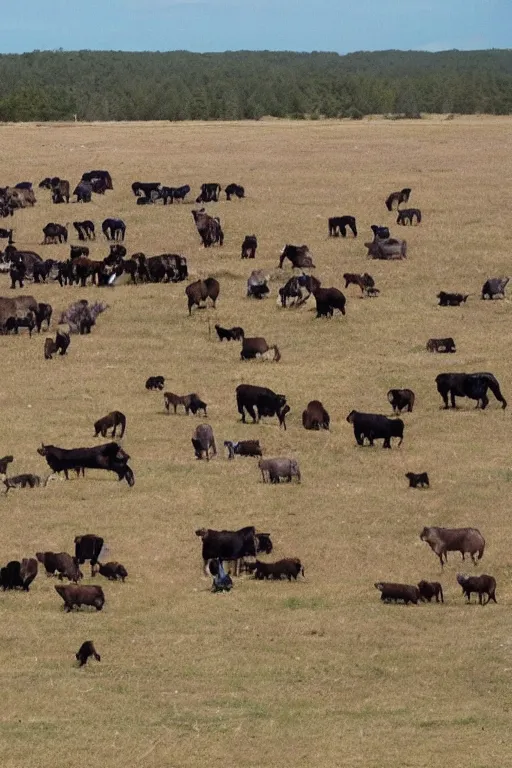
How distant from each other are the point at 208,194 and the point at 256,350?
50.3 feet

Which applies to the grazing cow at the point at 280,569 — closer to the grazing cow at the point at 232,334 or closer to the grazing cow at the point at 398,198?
the grazing cow at the point at 232,334

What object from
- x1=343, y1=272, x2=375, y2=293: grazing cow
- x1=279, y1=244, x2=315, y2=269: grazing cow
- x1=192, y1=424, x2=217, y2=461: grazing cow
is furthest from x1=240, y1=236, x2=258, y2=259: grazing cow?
x1=192, y1=424, x2=217, y2=461: grazing cow

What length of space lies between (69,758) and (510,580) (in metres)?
7.94

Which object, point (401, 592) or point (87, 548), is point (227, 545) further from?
point (401, 592)

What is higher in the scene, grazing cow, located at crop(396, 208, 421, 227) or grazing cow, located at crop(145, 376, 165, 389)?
grazing cow, located at crop(396, 208, 421, 227)

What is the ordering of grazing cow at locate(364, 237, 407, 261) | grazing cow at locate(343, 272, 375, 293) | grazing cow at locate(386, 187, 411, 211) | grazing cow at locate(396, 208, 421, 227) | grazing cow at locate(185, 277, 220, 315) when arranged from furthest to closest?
grazing cow at locate(386, 187, 411, 211) → grazing cow at locate(396, 208, 421, 227) → grazing cow at locate(364, 237, 407, 261) → grazing cow at locate(343, 272, 375, 293) → grazing cow at locate(185, 277, 220, 315)

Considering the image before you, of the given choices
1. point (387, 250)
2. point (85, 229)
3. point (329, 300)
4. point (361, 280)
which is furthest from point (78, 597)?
point (85, 229)

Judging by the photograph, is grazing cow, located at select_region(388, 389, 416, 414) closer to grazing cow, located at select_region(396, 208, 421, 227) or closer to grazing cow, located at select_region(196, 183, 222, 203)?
grazing cow, located at select_region(396, 208, 421, 227)

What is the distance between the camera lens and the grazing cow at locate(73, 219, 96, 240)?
141 ft

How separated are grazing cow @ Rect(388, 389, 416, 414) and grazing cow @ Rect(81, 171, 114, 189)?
23.0 metres

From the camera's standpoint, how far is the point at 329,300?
115ft

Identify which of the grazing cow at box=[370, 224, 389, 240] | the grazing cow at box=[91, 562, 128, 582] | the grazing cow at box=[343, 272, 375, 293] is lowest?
the grazing cow at box=[91, 562, 128, 582]

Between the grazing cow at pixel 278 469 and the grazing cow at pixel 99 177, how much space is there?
2658 cm

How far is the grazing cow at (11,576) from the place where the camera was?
64.3 ft
